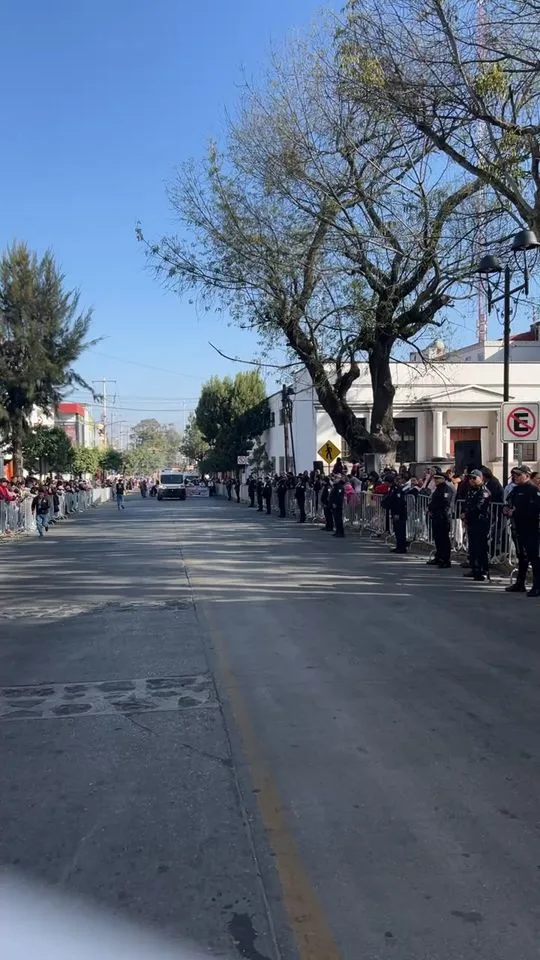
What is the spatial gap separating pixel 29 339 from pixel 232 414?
29.9m

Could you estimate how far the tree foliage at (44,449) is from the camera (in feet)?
128

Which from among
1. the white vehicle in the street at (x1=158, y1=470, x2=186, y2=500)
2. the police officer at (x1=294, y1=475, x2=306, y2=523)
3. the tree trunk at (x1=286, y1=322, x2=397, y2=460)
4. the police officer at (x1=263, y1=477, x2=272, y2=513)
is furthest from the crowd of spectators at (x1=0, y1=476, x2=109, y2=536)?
the white vehicle in the street at (x1=158, y1=470, x2=186, y2=500)

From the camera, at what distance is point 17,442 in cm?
3859

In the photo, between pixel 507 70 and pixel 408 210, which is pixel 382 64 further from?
pixel 408 210

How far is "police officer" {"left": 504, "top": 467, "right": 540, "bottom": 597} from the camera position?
11688 mm

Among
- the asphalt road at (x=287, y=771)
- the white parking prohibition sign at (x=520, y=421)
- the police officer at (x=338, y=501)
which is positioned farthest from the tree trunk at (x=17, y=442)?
the asphalt road at (x=287, y=771)

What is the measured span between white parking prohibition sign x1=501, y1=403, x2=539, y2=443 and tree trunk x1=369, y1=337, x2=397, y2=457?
9.90m

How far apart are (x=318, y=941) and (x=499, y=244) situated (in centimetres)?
1551

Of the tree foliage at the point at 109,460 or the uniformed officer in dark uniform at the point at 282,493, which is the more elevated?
the tree foliage at the point at 109,460

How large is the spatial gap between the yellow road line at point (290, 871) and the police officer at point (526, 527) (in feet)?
22.2

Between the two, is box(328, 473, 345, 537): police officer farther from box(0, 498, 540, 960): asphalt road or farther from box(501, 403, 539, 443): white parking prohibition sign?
box(0, 498, 540, 960): asphalt road

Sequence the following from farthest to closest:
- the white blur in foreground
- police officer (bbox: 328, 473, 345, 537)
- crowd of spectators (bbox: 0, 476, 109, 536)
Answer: crowd of spectators (bbox: 0, 476, 109, 536), police officer (bbox: 328, 473, 345, 537), the white blur in foreground

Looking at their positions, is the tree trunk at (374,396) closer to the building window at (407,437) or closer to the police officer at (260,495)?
the police officer at (260,495)

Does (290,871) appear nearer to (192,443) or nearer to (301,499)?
(301,499)
